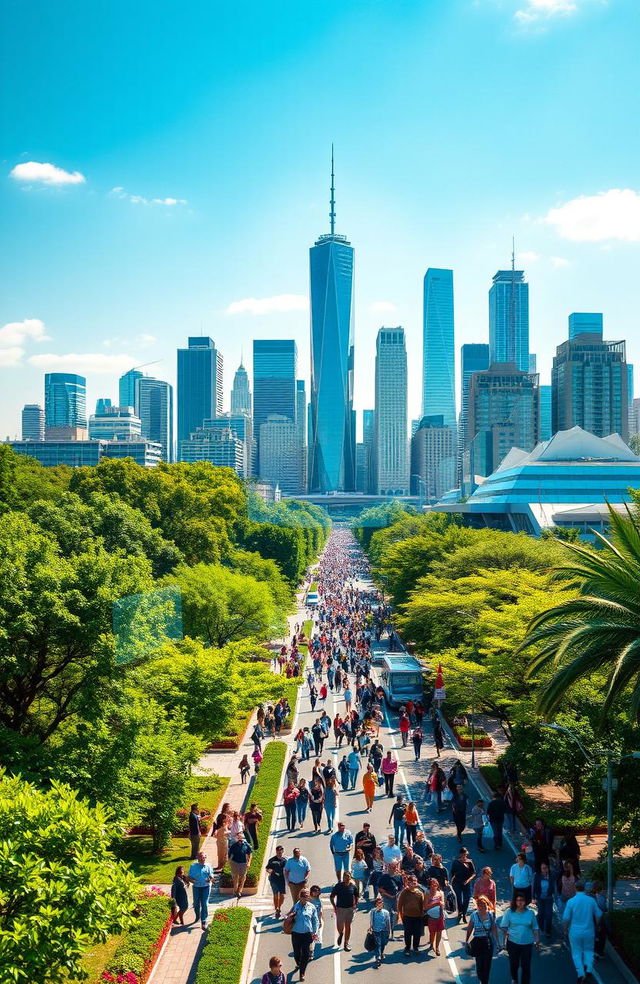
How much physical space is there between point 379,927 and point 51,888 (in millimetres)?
7202

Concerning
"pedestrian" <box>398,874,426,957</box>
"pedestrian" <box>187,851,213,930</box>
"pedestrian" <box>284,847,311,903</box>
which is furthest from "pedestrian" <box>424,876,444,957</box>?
"pedestrian" <box>187,851,213,930</box>

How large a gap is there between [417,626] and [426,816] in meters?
17.2

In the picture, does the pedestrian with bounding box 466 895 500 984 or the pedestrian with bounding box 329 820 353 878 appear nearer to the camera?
the pedestrian with bounding box 466 895 500 984

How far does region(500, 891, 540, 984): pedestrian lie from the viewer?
13430 mm

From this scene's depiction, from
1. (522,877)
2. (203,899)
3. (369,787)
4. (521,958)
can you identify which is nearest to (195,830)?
(203,899)

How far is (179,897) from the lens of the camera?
53.9 ft

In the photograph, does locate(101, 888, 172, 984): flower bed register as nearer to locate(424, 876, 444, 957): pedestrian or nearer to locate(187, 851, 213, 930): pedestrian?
locate(187, 851, 213, 930): pedestrian

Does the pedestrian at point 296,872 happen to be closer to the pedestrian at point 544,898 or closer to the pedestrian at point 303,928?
the pedestrian at point 303,928

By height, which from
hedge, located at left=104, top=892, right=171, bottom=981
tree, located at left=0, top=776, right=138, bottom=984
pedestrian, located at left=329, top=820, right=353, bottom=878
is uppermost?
tree, located at left=0, top=776, right=138, bottom=984

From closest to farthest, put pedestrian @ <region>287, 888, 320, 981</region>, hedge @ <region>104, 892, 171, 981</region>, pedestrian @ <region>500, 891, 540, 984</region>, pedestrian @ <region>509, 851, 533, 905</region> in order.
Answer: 1. pedestrian @ <region>500, 891, 540, 984</region>
2. pedestrian @ <region>287, 888, 320, 981</region>
3. hedge @ <region>104, 892, 171, 981</region>
4. pedestrian @ <region>509, 851, 533, 905</region>

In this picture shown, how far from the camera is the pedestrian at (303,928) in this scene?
549 inches

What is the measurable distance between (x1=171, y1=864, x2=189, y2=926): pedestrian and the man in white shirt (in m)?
7.63

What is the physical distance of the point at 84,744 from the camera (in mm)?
16875

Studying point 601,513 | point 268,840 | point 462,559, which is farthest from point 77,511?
point 601,513
